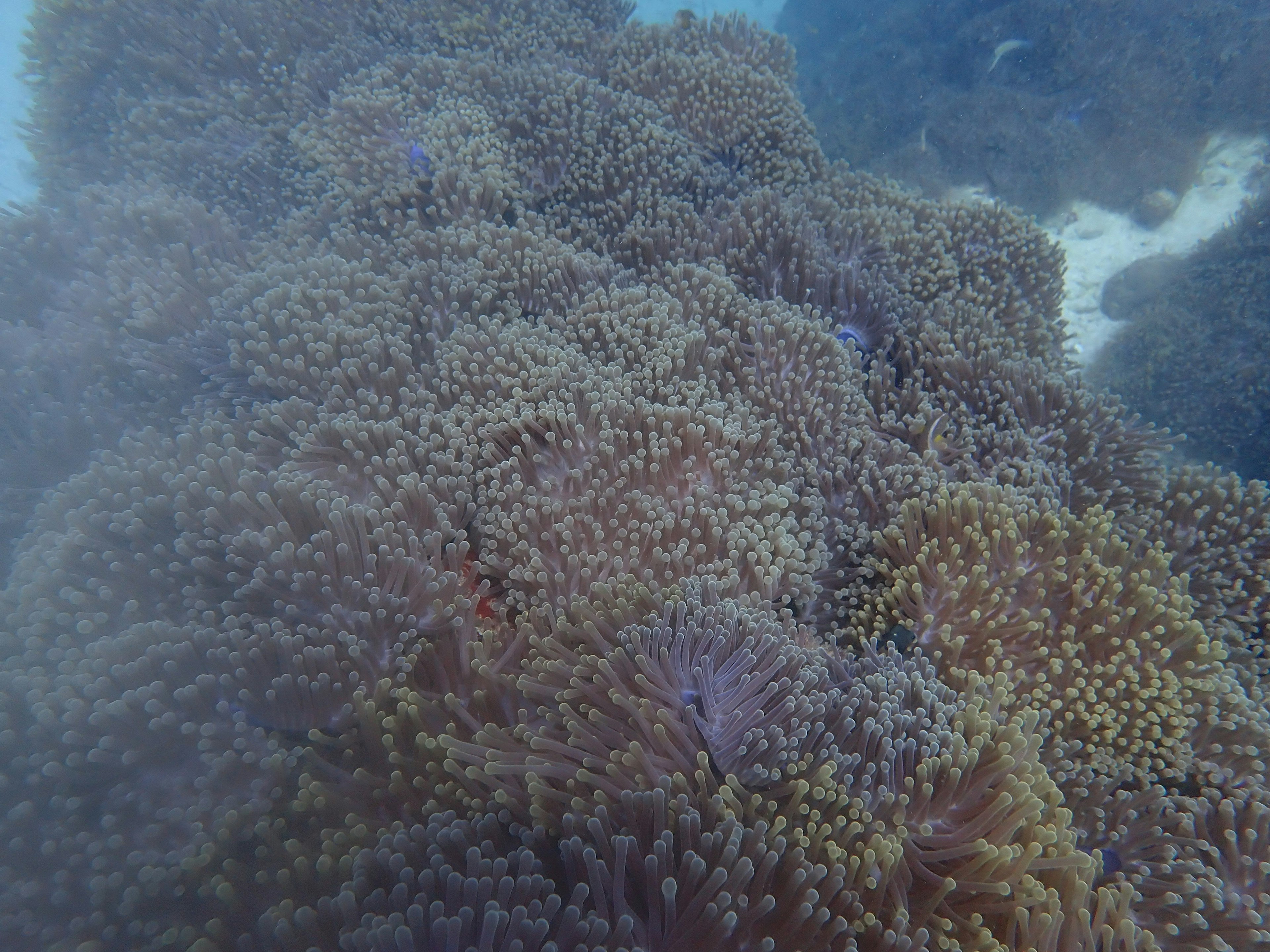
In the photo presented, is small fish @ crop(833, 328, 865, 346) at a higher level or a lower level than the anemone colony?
higher

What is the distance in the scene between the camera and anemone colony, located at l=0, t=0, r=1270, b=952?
175 cm

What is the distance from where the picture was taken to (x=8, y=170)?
48.0 ft

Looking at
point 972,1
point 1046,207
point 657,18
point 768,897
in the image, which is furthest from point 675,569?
point 657,18

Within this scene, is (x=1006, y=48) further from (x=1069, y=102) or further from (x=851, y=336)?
(x=851, y=336)

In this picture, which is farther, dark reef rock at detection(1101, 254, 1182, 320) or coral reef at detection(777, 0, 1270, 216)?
coral reef at detection(777, 0, 1270, 216)

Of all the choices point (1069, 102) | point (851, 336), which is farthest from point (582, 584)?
point (1069, 102)

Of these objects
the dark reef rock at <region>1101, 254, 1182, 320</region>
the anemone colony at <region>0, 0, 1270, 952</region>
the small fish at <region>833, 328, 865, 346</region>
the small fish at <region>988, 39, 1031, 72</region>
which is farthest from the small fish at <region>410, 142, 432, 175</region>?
the small fish at <region>988, 39, 1031, 72</region>

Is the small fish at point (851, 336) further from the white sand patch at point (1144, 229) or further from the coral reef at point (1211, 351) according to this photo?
the white sand patch at point (1144, 229)

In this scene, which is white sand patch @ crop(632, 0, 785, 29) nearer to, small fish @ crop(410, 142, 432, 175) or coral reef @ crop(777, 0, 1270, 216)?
coral reef @ crop(777, 0, 1270, 216)

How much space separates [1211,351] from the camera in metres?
6.79

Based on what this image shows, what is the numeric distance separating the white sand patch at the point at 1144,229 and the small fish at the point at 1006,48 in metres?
2.96

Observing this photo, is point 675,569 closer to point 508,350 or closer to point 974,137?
point 508,350

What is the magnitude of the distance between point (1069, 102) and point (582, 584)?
11.4 meters

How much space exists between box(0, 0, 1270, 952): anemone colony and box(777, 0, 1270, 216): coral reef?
264 inches
